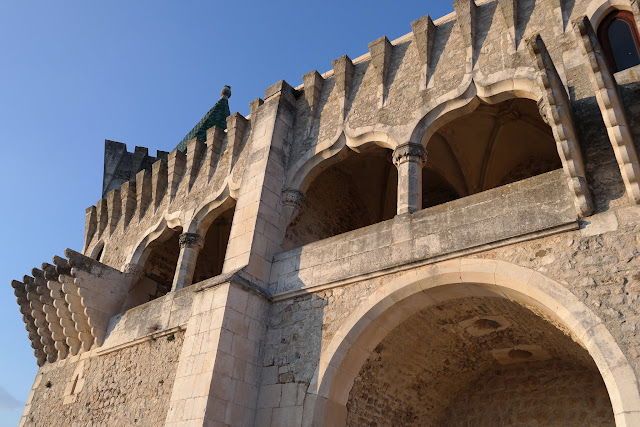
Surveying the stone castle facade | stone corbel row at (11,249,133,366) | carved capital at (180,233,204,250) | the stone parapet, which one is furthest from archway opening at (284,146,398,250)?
stone corbel row at (11,249,133,366)

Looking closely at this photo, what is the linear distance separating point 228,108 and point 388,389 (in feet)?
43.3

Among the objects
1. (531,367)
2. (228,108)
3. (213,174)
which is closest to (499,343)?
(531,367)

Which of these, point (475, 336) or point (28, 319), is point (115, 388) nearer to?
point (28, 319)

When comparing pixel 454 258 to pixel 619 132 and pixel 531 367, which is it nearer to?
pixel 619 132

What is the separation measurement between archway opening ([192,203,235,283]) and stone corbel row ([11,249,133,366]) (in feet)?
4.97

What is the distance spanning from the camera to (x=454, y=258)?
237 inches

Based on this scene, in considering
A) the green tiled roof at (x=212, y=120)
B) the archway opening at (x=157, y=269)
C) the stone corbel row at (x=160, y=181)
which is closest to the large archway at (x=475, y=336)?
the stone corbel row at (x=160, y=181)

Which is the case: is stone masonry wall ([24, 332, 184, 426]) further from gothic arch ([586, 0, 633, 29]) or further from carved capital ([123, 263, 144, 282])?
gothic arch ([586, 0, 633, 29])

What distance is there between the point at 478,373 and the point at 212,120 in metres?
11.8

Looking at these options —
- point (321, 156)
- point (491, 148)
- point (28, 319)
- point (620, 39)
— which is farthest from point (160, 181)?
point (620, 39)

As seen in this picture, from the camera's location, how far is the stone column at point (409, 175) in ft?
23.0

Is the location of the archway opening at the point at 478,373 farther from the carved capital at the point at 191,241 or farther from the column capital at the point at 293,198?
the carved capital at the point at 191,241

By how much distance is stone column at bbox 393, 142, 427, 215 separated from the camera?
23.0 feet

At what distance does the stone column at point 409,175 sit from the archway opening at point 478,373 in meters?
1.28
